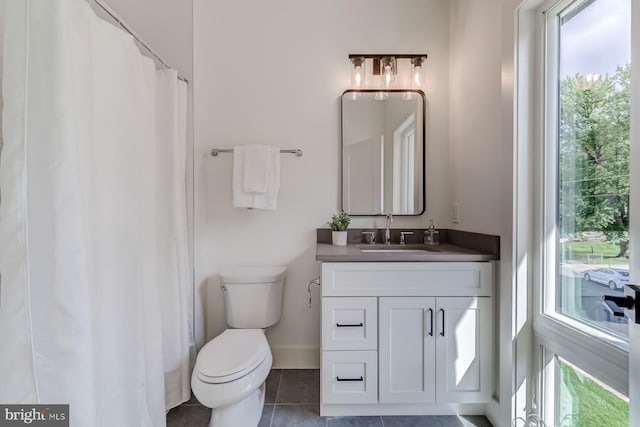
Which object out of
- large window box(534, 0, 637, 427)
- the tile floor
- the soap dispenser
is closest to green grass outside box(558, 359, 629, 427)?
large window box(534, 0, 637, 427)

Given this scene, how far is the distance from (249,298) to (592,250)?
66.0 inches

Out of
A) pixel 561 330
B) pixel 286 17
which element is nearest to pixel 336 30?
pixel 286 17

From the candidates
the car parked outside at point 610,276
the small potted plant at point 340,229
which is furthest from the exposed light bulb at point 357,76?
the car parked outside at point 610,276

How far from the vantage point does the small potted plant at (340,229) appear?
1.90m

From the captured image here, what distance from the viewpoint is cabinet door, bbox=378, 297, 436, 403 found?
1.49m

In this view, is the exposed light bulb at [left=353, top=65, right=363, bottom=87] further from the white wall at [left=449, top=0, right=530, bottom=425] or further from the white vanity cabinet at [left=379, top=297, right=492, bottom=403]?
the white vanity cabinet at [left=379, top=297, right=492, bottom=403]

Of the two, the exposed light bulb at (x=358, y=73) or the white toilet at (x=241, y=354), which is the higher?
the exposed light bulb at (x=358, y=73)

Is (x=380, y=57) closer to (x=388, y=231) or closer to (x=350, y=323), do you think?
(x=388, y=231)

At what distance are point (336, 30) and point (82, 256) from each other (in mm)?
1984

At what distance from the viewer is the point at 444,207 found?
2.05 m

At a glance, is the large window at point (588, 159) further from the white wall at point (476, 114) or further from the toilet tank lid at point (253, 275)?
the toilet tank lid at point (253, 275)

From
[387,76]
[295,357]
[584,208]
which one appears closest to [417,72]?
[387,76]

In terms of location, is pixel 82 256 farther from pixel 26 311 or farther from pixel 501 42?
pixel 501 42

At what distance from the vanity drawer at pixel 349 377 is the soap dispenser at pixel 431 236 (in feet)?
2.76
